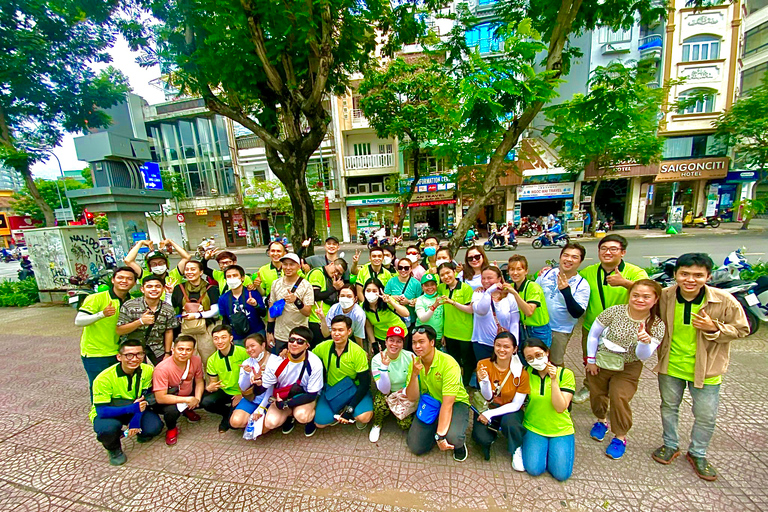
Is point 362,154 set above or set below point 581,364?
above

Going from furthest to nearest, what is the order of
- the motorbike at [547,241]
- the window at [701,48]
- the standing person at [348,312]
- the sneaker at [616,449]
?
the window at [701,48], the motorbike at [547,241], the standing person at [348,312], the sneaker at [616,449]

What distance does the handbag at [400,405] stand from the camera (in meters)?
2.93

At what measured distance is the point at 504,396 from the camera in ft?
8.91

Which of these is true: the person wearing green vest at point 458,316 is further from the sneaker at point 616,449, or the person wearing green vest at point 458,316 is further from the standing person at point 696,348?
the standing person at point 696,348

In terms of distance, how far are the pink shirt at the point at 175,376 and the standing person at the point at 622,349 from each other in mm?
3930

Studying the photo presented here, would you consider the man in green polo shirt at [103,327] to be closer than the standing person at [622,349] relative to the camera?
No

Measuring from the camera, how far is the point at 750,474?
7.82 ft

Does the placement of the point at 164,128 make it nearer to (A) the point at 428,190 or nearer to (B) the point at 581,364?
(A) the point at 428,190

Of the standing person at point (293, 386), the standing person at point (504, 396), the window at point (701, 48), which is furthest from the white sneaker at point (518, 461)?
the window at point (701, 48)

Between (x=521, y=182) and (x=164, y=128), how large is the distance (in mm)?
24812

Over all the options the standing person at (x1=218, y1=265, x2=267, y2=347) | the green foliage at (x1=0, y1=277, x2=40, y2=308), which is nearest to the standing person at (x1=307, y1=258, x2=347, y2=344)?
Answer: the standing person at (x1=218, y1=265, x2=267, y2=347)

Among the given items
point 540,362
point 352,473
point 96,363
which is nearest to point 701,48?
point 540,362

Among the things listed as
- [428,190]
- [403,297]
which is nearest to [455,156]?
[403,297]

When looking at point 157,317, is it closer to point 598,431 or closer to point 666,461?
point 598,431
